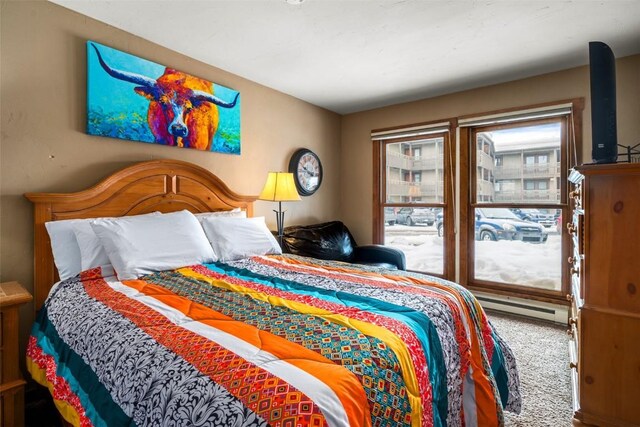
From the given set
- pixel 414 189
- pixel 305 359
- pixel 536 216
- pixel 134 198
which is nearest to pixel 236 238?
pixel 134 198

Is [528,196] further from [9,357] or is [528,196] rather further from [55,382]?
[9,357]

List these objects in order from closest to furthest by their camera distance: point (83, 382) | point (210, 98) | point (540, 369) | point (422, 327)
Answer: point (83, 382), point (422, 327), point (540, 369), point (210, 98)

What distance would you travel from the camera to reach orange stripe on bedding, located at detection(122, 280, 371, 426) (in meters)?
0.82

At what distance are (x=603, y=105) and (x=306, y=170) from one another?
2712 millimetres

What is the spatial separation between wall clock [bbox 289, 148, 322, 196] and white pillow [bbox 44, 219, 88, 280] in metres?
2.22

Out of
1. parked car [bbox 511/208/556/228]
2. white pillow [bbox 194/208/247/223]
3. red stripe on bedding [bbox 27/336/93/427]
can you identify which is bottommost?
red stripe on bedding [bbox 27/336/93/427]

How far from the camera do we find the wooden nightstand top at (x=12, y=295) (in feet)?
4.82

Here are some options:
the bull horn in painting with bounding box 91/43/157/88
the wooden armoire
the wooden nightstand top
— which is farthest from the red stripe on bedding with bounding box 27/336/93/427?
the wooden armoire

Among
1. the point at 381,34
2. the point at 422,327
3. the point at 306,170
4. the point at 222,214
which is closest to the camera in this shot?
the point at 422,327

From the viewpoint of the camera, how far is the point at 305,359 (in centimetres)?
92

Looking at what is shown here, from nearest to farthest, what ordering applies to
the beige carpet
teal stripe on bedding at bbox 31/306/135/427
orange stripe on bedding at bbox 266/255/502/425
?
teal stripe on bedding at bbox 31/306/135/427, orange stripe on bedding at bbox 266/255/502/425, the beige carpet

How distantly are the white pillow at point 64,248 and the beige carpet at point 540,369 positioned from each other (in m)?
2.52

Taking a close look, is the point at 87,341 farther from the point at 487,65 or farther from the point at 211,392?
the point at 487,65

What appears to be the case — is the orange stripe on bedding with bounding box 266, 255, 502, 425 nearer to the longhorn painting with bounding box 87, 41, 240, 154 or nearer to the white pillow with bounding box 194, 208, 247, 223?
the white pillow with bounding box 194, 208, 247, 223
